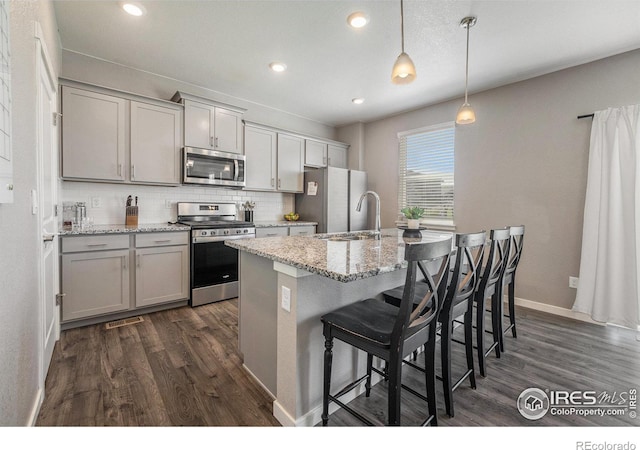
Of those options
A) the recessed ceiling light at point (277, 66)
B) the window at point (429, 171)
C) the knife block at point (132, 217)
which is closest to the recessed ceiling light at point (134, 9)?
the recessed ceiling light at point (277, 66)

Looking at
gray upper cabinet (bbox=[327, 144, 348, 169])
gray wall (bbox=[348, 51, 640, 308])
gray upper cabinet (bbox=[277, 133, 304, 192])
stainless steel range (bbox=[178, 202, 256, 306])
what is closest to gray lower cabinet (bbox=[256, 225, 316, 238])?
stainless steel range (bbox=[178, 202, 256, 306])

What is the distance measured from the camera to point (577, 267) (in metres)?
3.15

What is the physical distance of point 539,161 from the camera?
11.0 ft

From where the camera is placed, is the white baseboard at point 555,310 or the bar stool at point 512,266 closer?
the bar stool at point 512,266

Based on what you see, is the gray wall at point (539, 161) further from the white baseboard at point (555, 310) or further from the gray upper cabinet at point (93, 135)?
the gray upper cabinet at point (93, 135)

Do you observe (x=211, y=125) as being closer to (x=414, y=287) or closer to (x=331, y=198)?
(x=331, y=198)

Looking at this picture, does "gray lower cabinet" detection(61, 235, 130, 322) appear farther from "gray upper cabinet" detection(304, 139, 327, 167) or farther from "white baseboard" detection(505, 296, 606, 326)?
"white baseboard" detection(505, 296, 606, 326)

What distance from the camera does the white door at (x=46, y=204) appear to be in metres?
1.77

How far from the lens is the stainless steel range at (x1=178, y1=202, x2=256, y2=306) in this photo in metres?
3.36

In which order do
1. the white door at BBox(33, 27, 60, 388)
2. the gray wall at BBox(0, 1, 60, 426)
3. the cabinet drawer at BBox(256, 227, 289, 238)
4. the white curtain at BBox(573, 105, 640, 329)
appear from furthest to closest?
1. the cabinet drawer at BBox(256, 227, 289, 238)
2. the white curtain at BBox(573, 105, 640, 329)
3. the white door at BBox(33, 27, 60, 388)
4. the gray wall at BBox(0, 1, 60, 426)

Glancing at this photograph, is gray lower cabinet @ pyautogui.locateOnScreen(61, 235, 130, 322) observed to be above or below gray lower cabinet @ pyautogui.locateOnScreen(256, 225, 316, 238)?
below

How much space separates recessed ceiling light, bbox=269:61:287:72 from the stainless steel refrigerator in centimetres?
158

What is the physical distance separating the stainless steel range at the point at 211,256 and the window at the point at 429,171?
2.52 meters
